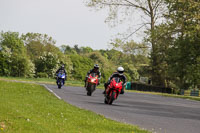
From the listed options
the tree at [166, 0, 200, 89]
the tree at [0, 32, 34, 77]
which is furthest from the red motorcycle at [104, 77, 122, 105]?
the tree at [0, 32, 34, 77]

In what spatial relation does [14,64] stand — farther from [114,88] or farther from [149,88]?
[114,88]

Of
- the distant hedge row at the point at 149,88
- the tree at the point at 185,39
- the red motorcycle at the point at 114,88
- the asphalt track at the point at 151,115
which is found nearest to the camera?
the asphalt track at the point at 151,115

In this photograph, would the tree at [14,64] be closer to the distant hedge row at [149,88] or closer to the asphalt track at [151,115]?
the distant hedge row at [149,88]

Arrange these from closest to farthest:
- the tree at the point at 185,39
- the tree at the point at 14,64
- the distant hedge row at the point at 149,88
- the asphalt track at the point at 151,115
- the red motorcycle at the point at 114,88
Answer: the asphalt track at the point at 151,115, the red motorcycle at the point at 114,88, the tree at the point at 185,39, the distant hedge row at the point at 149,88, the tree at the point at 14,64

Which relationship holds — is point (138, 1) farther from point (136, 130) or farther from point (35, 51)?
point (35, 51)

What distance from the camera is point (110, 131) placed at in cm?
897

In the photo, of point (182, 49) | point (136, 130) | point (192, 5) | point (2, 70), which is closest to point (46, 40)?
point (2, 70)

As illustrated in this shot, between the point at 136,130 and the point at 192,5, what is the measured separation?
25.0 meters

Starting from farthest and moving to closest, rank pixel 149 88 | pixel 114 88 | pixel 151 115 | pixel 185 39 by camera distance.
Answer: pixel 149 88
pixel 185 39
pixel 114 88
pixel 151 115

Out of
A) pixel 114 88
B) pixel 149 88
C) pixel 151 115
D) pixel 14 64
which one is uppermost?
pixel 14 64

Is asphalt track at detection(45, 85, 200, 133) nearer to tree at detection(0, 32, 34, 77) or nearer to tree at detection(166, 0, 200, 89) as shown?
tree at detection(166, 0, 200, 89)

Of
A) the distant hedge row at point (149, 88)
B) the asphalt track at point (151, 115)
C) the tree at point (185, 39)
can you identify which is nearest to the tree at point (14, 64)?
the distant hedge row at point (149, 88)

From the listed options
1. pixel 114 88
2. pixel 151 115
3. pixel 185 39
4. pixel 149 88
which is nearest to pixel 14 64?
pixel 149 88

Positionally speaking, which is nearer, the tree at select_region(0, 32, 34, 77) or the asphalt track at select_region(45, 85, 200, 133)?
the asphalt track at select_region(45, 85, 200, 133)
